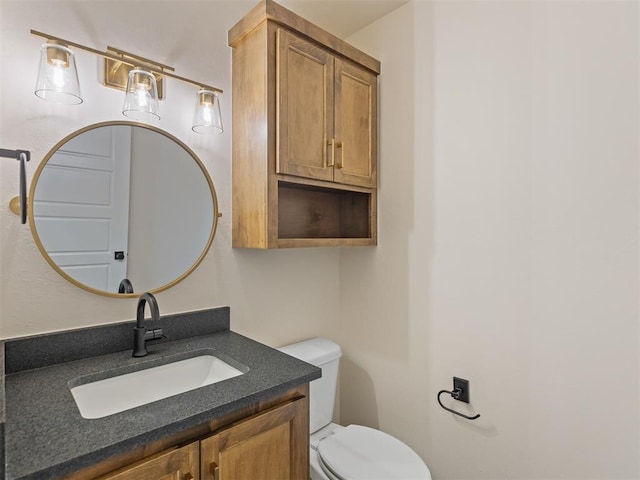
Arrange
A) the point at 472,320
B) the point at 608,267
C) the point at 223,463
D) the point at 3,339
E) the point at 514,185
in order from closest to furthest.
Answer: the point at 223,463 < the point at 3,339 < the point at 608,267 < the point at 514,185 < the point at 472,320

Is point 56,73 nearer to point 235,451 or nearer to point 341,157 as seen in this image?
point 341,157

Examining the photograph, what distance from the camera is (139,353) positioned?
123cm

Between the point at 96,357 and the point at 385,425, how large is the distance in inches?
56.4

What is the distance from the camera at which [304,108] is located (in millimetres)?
1510

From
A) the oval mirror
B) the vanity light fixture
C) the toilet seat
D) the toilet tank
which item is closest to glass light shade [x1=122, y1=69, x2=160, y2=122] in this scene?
the vanity light fixture

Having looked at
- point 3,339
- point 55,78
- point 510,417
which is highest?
point 55,78

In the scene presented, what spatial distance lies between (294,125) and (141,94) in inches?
22.7

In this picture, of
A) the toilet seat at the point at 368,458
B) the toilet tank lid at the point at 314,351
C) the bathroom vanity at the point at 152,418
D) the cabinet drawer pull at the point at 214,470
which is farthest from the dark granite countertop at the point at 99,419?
the toilet seat at the point at 368,458

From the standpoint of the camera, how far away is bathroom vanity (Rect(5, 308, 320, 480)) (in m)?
0.73

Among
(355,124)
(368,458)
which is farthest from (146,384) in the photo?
(355,124)

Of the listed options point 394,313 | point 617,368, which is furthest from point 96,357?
point 617,368

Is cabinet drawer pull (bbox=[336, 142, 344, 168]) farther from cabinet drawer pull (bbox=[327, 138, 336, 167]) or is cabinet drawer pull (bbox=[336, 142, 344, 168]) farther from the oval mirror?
the oval mirror

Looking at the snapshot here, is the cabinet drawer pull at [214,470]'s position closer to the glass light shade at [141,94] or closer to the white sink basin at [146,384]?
the white sink basin at [146,384]

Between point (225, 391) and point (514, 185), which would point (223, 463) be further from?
point (514, 185)
